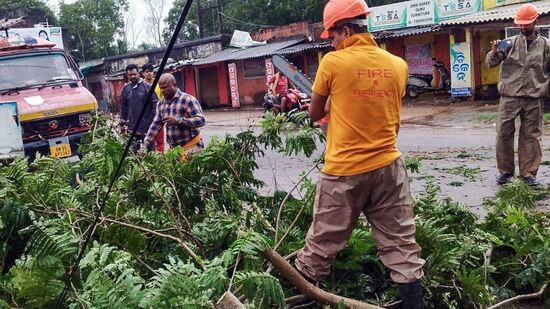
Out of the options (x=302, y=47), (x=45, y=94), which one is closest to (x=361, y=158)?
(x=45, y=94)

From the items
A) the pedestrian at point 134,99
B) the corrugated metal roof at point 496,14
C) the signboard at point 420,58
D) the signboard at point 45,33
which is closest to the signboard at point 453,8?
the corrugated metal roof at point 496,14

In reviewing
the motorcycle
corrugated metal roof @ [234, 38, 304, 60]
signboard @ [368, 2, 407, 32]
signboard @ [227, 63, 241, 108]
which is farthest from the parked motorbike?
signboard @ [227, 63, 241, 108]

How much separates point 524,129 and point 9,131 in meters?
6.43

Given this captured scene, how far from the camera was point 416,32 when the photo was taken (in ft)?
66.5

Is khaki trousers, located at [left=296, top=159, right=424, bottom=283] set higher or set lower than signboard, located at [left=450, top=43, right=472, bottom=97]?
lower

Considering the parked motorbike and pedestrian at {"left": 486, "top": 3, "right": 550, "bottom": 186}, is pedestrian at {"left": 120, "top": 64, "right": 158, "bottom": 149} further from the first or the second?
the parked motorbike

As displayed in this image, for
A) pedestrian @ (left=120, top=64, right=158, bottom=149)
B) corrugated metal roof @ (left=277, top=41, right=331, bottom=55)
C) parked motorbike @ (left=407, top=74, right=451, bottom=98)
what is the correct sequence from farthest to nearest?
corrugated metal roof @ (left=277, top=41, right=331, bottom=55)
parked motorbike @ (left=407, top=74, right=451, bottom=98)
pedestrian @ (left=120, top=64, right=158, bottom=149)

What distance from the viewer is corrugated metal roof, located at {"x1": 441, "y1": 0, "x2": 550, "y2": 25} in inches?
655

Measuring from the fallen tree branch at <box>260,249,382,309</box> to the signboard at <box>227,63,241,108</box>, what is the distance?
26.0m

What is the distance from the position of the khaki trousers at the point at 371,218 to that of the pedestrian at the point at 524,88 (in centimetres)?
366

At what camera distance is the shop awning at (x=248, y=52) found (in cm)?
2641

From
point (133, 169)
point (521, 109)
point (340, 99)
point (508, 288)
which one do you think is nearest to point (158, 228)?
point (133, 169)

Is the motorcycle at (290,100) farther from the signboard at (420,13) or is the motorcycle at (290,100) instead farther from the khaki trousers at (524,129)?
the khaki trousers at (524,129)

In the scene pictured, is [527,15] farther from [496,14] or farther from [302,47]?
[302,47]
